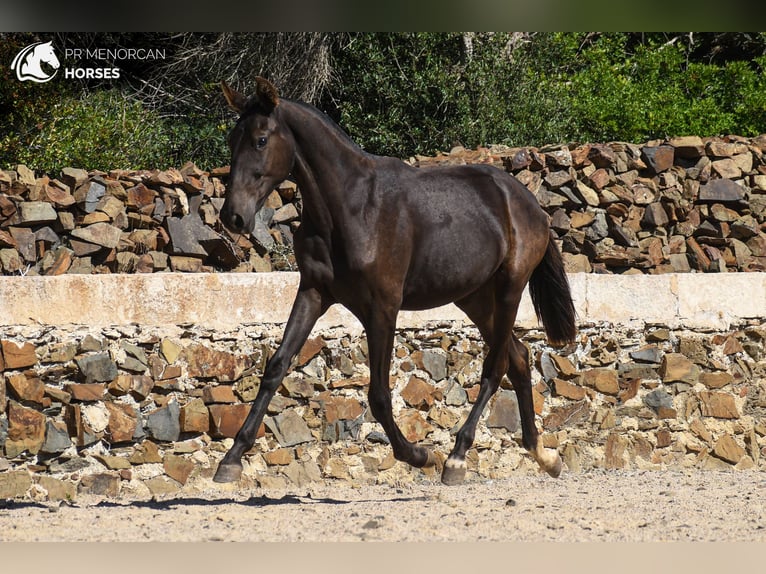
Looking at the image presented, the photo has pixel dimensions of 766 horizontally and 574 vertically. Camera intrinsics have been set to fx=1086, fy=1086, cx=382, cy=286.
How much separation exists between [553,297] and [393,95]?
6825 millimetres

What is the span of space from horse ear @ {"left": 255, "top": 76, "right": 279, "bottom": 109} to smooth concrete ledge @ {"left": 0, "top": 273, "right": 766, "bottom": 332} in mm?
1779

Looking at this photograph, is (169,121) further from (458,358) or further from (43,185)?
(458,358)

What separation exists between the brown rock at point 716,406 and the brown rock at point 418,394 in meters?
1.75

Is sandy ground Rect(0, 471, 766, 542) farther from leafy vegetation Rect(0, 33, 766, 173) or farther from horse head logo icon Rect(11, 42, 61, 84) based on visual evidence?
horse head logo icon Rect(11, 42, 61, 84)

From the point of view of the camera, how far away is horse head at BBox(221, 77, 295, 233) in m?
4.52

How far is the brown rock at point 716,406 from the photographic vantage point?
268 inches

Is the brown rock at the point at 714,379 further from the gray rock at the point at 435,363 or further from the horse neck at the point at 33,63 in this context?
the horse neck at the point at 33,63

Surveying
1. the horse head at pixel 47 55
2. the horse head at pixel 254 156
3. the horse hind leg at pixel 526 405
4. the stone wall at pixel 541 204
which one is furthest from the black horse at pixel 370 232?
the horse head at pixel 47 55

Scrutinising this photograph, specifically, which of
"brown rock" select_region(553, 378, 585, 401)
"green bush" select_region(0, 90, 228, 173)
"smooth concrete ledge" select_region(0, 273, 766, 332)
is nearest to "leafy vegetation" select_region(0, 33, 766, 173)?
"green bush" select_region(0, 90, 228, 173)

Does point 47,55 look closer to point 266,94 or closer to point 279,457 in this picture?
point 279,457

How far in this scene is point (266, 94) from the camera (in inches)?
180

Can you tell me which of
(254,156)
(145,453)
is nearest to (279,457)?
(145,453)

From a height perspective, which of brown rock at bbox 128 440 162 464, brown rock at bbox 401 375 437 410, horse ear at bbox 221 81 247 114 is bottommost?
brown rock at bbox 128 440 162 464

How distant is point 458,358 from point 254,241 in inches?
107
